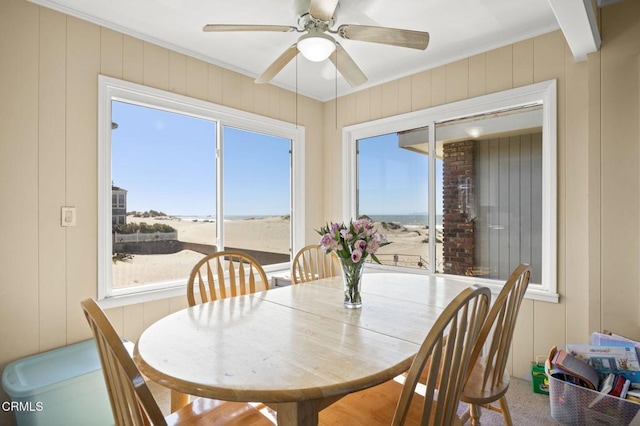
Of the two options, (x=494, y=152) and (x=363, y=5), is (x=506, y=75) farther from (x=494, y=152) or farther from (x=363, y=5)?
(x=363, y=5)

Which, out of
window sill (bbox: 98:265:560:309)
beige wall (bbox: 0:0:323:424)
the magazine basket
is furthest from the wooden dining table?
beige wall (bbox: 0:0:323:424)

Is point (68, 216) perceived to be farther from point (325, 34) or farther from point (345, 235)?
point (325, 34)

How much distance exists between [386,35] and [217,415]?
196 centimetres

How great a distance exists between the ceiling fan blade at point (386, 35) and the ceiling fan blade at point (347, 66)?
14 cm

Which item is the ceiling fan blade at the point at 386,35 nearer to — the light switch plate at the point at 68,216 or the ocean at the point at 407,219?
the ocean at the point at 407,219

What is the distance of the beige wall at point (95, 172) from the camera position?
2.04 meters

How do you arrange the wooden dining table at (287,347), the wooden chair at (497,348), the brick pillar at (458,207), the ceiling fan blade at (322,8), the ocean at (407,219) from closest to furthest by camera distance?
1. the wooden dining table at (287,347)
2. the wooden chair at (497,348)
3. the ceiling fan blade at (322,8)
4. the brick pillar at (458,207)
5. the ocean at (407,219)

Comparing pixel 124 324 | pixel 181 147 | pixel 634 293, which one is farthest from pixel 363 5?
pixel 124 324

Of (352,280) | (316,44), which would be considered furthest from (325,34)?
(352,280)

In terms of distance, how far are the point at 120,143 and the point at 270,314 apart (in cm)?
189

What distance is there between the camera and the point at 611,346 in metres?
1.92

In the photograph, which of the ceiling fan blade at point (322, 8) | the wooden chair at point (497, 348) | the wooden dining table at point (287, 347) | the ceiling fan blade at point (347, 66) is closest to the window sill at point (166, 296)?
the wooden dining table at point (287, 347)

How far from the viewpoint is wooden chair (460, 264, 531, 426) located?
143 centimetres

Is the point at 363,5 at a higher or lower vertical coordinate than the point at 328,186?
higher
